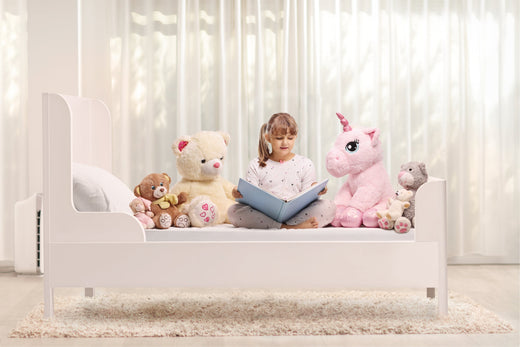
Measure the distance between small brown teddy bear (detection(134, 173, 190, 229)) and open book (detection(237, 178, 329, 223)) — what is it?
0.25 metres

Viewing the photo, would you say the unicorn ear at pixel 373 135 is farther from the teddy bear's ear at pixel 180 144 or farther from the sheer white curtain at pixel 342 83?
the sheer white curtain at pixel 342 83

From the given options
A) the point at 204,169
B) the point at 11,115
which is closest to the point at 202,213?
the point at 204,169

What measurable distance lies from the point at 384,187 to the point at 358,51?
1.54m

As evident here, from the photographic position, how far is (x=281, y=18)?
4.14m

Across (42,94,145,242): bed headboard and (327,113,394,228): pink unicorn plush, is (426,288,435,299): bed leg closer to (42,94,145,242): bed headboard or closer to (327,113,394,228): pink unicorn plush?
(327,113,394,228): pink unicorn plush

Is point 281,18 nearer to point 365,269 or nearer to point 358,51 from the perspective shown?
point 358,51

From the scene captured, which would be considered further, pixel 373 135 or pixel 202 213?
pixel 373 135

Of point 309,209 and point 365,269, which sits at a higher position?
point 309,209

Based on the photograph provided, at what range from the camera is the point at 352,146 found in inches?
114

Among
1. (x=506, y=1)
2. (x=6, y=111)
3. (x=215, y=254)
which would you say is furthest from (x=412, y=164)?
(x=6, y=111)

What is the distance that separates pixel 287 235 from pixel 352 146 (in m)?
0.56

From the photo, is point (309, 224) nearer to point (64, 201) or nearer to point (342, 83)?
point (64, 201)

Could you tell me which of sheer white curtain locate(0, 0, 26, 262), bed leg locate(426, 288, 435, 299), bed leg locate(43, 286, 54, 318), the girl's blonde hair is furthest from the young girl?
sheer white curtain locate(0, 0, 26, 262)

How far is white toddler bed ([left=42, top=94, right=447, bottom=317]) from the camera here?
2467 millimetres
